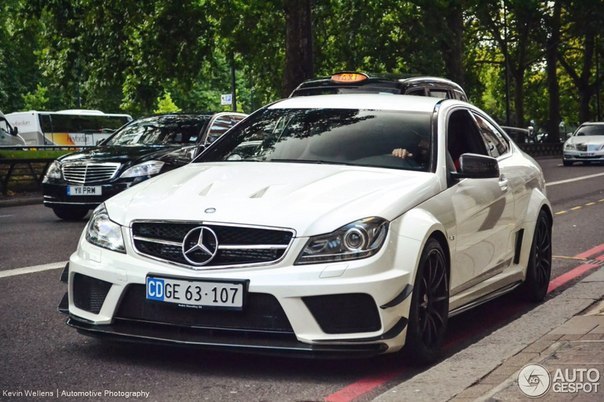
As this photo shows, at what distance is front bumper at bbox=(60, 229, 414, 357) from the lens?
5266mm

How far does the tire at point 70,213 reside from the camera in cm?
1590

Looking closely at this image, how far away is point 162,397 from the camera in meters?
5.03

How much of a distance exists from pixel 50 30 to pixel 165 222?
23.7m

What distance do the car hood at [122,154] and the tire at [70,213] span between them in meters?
0.81

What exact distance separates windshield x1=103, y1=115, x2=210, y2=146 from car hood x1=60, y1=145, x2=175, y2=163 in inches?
13.1

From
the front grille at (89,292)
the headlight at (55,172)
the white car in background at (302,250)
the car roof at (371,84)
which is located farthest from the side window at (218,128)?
the front grille at (89,292)

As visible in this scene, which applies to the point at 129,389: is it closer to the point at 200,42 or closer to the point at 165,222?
the point at 165,222

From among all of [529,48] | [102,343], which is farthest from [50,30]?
[529,48]

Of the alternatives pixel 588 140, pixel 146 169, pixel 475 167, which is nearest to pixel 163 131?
pixel 146 169

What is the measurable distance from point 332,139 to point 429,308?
1.37m

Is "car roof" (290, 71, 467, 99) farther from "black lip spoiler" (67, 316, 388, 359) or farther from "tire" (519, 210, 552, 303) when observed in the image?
"black lip spoiler" (67, 316, 388, 359)

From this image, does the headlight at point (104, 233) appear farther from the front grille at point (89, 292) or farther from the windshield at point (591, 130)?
the windshield at point (591, 130)

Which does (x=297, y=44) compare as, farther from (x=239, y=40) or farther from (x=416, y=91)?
(x=416, y=91)

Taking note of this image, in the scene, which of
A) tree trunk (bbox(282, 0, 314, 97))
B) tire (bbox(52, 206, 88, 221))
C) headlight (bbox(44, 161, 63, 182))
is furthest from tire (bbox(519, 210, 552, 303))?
tree trunk (bbox(282, 0, 314, 97))
